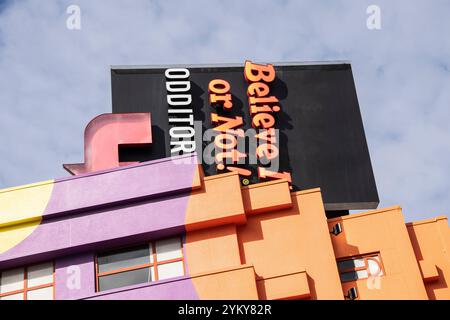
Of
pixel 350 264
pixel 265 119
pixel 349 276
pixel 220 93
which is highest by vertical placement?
pixel 220 93

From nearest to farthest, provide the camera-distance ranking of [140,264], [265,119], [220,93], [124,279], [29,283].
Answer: [124,279]
[140,264]
[29,283]
[265,119]
[220,93]

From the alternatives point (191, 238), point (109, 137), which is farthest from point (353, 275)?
point (109, 137)

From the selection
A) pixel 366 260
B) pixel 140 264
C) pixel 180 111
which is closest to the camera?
pixel 140 264

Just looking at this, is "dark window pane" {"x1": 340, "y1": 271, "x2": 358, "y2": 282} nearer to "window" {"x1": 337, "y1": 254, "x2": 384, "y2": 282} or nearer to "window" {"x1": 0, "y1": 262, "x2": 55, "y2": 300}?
"window" {"x1": 337, "y1": 254, "x2": 384, "y2": 282}

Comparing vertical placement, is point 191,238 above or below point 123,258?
above

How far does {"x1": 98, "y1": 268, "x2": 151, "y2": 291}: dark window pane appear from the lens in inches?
834

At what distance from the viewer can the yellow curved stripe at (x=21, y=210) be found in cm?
2184

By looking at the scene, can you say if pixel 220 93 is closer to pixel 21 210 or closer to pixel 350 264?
pixel 350 264

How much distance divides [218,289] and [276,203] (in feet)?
12.3

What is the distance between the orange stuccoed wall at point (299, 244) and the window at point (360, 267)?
6.5 inches

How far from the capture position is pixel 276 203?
22125mm

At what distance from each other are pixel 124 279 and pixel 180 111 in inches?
370

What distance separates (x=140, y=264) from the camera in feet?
70.5
